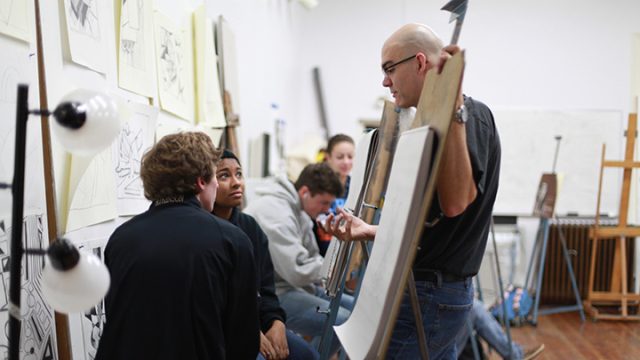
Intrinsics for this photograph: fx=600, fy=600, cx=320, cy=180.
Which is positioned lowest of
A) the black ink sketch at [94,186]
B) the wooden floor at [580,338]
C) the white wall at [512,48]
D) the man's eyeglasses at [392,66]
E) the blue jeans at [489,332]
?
the wooden floor at [580,338]

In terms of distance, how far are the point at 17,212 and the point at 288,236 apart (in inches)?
69.8

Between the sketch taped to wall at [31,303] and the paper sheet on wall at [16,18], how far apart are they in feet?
1.26

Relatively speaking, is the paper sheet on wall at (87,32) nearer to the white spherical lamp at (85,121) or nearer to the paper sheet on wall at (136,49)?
the paper sheet on wall at (136,49)

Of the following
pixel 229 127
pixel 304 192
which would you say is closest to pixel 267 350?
pixel 304 192

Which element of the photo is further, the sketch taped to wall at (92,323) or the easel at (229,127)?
the easel at (229,127)

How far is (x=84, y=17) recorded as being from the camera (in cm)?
158

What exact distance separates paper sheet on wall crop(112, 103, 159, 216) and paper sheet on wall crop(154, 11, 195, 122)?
0.16m

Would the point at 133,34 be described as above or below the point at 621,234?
above

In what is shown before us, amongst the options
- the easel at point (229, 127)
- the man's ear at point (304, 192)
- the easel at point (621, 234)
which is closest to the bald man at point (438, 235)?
the man's ear at point (304, 192)

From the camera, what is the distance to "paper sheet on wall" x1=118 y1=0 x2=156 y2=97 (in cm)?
185

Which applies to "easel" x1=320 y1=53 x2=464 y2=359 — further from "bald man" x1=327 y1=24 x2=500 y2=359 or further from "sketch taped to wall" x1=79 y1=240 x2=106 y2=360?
"sketch taped to wall" x1=79 y1=240 x2=106 y2=360

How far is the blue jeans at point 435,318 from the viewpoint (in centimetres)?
147

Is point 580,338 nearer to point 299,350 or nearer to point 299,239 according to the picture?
point 299,239

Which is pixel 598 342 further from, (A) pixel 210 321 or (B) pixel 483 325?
(A) pixel 210 321
